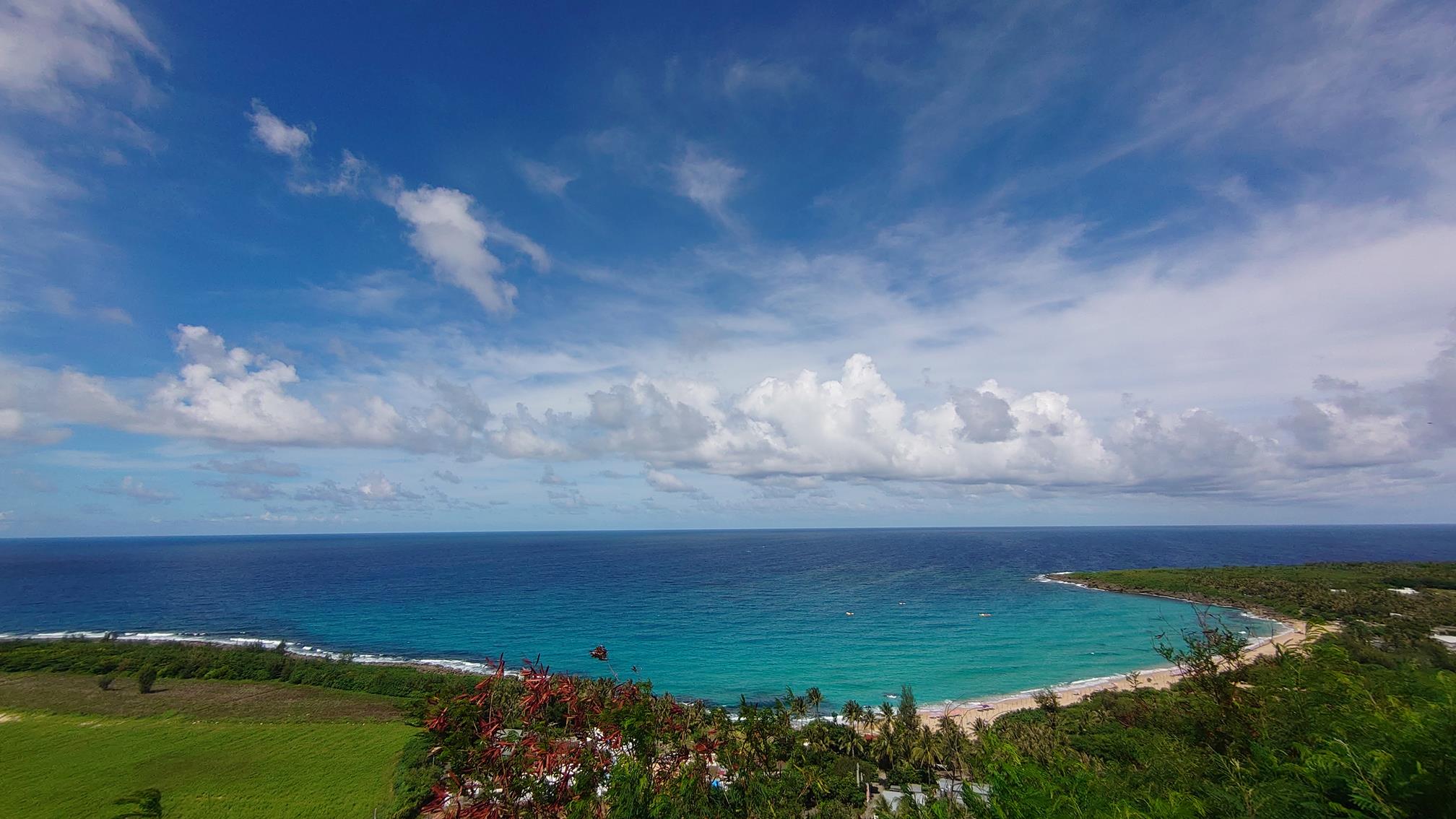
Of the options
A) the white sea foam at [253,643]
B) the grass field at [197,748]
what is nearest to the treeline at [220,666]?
the grass field at [197,748]

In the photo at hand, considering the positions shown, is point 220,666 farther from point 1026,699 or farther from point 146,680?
point 1026,699

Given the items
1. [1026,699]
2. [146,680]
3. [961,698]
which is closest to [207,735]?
[146,680]

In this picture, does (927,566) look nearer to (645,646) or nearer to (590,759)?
(645,646)

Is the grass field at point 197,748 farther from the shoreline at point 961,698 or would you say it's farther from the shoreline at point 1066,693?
the shoreline at point 1066,693

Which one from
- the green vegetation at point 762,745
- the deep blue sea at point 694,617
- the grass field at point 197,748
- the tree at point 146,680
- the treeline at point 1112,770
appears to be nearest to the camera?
the treeline at point 1112,770

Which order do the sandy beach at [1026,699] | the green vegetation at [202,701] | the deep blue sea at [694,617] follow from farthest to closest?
1. the deep blue sea at [694,617]
2. the green vegetation at [202,701]
3. the sandy beach at [1026,699]

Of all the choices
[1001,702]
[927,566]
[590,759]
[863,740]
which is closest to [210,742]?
[863,740]

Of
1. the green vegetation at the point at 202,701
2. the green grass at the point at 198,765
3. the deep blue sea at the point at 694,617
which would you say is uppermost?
the green grass at the point at 198,765
